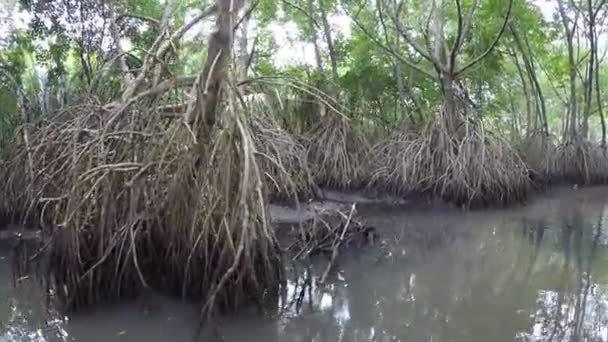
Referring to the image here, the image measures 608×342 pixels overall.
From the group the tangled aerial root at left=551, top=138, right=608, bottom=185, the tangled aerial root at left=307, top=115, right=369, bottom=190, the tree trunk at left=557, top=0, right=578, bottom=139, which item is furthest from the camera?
the tree trunk at left=557, top=0, right=578, bottom=139

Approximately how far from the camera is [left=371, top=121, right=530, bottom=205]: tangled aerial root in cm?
783

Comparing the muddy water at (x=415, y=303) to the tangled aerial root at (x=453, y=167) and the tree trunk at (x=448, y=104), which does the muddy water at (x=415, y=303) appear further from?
the tree trunk at (x=448, y=104)

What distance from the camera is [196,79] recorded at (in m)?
3.71

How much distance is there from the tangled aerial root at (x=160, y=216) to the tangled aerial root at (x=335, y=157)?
164 inches

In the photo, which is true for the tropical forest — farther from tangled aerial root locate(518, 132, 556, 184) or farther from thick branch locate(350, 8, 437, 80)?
tangled aerial root locate(518, 132, 556, 184)

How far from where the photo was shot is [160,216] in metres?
3.77

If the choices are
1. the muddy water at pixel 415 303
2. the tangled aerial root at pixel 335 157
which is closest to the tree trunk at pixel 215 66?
the muddy water at pixel 415 303

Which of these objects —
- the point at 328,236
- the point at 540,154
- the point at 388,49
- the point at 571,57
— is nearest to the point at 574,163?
the point at 540,154

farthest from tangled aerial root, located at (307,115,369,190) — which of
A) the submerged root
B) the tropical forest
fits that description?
the submerged root

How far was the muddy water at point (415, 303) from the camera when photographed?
334 cm

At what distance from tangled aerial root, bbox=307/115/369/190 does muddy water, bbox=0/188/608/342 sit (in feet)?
6.81

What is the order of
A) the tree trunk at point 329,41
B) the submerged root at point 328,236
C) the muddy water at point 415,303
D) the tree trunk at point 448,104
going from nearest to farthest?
1. the muddy water at point 415,303
2. the submerged root at point 328,236
3. the tree trunk at point 448,104
4. the tree trunk at point 329,41

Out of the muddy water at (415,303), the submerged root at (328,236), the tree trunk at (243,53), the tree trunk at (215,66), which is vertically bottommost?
the muddy water at (415,303)

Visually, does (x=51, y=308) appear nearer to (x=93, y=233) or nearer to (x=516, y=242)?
(x=93, y=233)
